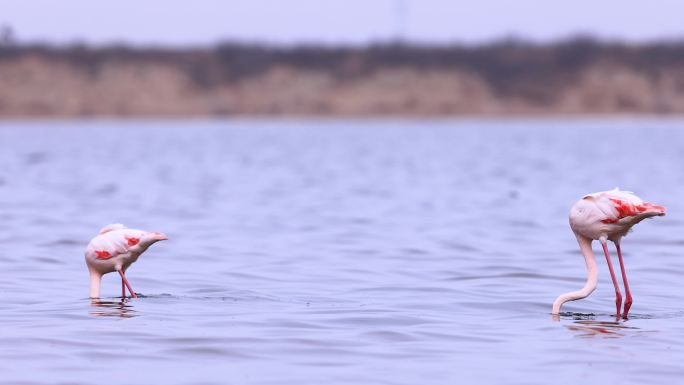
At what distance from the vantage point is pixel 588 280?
878 centimetres

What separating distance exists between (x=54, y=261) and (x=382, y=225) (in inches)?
204

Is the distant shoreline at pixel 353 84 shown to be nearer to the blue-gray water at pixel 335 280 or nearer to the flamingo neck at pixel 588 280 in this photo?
the blue-gray water at pixel 335 280

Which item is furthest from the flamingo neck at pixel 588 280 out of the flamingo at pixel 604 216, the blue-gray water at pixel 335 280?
the blue-gray water at pixel 335 280

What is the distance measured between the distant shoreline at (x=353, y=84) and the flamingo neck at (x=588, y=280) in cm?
5900

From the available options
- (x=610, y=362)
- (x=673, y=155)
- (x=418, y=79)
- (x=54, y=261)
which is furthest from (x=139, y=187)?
(x=418, y=79)

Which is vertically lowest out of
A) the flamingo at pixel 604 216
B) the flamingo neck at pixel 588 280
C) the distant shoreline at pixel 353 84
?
the flamingo neck at pixel 588 280

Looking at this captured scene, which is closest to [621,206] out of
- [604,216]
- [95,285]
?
[604,216]

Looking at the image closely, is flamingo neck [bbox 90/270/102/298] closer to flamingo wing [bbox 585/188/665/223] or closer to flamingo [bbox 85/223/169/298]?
flamingo [bbox 85/223/169/298]

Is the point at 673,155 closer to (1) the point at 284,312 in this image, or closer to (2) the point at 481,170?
(2) the point at 481,170

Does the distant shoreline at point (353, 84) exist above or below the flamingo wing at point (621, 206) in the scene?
above

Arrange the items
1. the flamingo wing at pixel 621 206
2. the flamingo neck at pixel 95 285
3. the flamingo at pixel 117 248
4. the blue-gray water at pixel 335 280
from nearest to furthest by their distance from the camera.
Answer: the blue-gray water at pixel 335 280 → the flamingo wing at pixel 621 206 → the flamingo at pixel 117 248 → the flamingo neck at pixel 95 285

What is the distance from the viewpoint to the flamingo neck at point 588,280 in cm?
876

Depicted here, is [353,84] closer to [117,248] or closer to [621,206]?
[117,248]

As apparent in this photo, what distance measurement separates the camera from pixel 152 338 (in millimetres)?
8180
